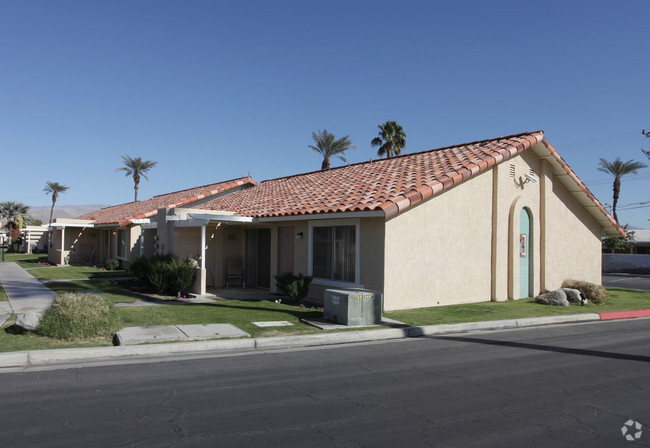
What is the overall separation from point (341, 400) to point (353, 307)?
4741 mm

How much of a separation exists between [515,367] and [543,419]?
2.45 m

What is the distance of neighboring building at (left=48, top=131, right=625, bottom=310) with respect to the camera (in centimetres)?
1334

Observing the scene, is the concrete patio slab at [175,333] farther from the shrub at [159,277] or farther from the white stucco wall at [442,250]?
the shrub at [159,277]

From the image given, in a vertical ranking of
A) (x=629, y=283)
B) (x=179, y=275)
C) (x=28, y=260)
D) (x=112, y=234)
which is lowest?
(x=629, y=283)

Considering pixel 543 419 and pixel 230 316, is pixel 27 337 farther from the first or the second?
pixel 543 419

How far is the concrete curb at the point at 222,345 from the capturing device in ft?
24.9

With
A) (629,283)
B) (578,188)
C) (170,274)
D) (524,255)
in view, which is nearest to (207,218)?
(170,274)

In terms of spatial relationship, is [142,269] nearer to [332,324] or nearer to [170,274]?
[170,274]

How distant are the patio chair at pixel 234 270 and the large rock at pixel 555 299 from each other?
33.3 ft

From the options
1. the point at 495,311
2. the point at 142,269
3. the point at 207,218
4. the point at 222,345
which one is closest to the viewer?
the point at 222,345

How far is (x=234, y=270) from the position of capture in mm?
17953

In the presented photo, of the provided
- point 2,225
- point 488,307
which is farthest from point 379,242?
point 2,225

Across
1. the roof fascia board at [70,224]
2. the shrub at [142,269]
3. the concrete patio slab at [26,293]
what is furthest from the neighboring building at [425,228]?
the roof fascia board at [70,224]

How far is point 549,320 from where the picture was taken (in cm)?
1273
